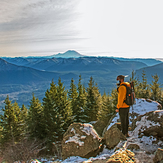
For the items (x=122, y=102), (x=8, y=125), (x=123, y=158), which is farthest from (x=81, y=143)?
(x=8, y=125)

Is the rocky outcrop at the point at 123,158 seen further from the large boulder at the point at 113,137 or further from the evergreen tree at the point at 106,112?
the evergreen tree at the point at 106,112

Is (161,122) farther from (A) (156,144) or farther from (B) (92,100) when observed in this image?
(B) (92,100)

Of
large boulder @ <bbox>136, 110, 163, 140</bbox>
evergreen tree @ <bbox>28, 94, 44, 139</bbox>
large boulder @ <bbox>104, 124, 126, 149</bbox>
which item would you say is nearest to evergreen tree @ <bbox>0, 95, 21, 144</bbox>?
evergreen tree @ <bbox>28, 94, 44, 139</bbox>

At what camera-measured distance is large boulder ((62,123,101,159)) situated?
27.7 feet

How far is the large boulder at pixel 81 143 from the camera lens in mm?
8453

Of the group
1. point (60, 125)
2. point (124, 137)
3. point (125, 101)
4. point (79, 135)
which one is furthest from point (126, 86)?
point (60, 125)

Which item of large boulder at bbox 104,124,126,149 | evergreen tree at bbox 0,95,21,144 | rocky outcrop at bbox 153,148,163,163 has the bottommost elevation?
evergreen tree at bbox 0,95,21,144

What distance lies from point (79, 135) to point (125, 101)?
3.75 metres

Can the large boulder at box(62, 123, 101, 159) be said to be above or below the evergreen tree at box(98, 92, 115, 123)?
above

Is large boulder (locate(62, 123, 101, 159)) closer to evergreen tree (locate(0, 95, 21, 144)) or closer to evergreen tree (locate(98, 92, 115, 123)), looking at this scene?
evergreen tree (locate(98, 92, 115, 123))

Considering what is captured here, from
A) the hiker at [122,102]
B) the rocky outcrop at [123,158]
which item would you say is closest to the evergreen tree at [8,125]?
the hiker at [122,102]

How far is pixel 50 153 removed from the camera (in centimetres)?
2320

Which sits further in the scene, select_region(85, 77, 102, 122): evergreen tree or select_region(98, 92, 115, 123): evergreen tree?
select_region(85, 77, 102, 122): evergreen tree

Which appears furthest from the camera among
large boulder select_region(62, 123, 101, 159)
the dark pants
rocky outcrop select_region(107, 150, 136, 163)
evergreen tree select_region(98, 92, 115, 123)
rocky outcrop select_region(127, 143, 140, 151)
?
evergreen tree select_region(98, 92, 115, 123)
